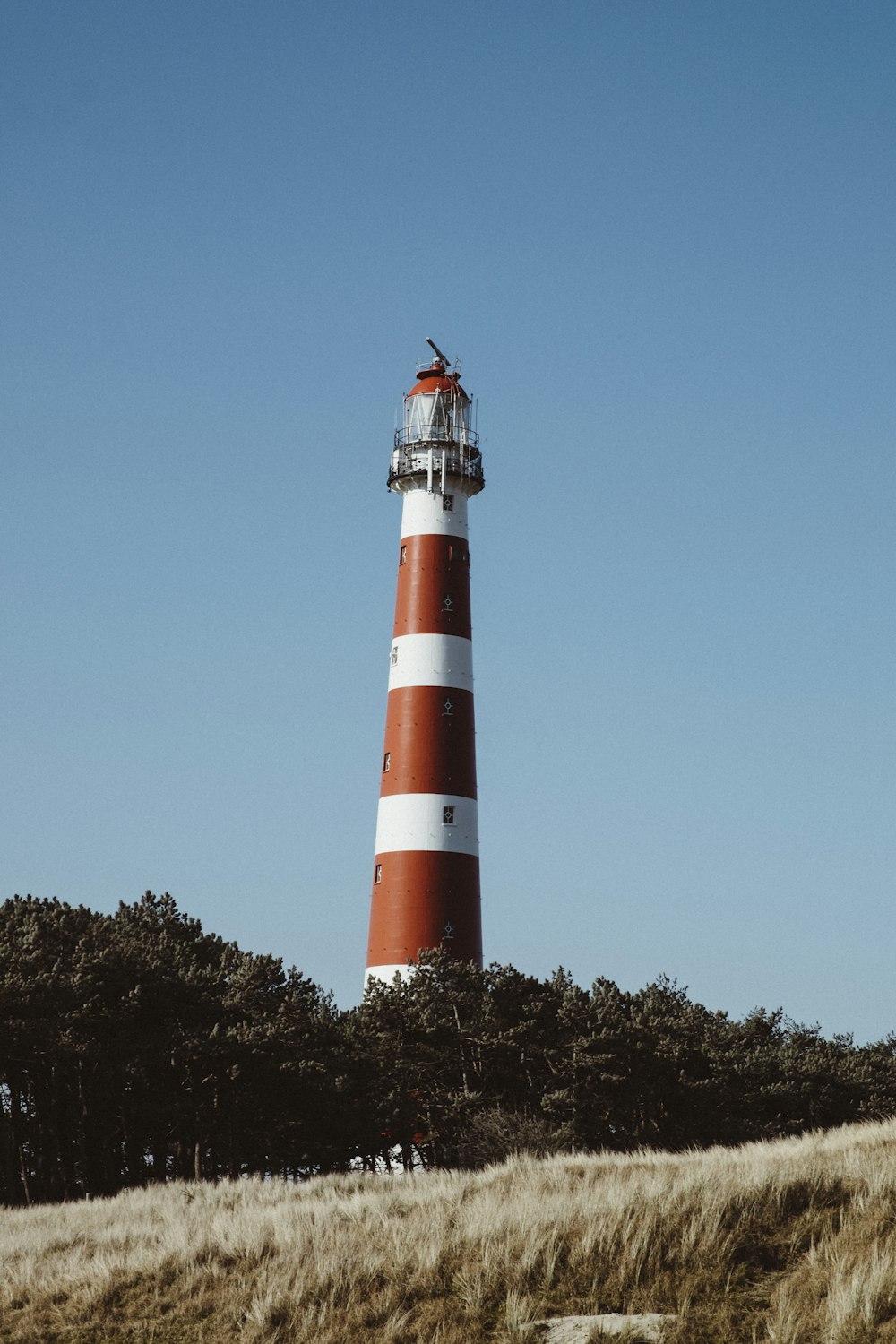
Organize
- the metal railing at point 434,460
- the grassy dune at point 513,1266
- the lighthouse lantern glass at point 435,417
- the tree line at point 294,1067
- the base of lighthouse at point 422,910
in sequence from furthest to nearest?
1. the lighthouse lantern glass at point 435,417
2. the metal railing at point 434,460
3. the base of lighthouse at point 422,910
4. the tree line at point 294,1067
5. the grassy dune at point 513,1266

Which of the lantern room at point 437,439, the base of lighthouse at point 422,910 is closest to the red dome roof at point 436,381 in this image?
the lantern room at point 437,439

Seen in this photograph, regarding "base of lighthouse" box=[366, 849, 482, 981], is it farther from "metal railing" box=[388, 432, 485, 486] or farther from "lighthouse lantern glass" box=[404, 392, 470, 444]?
"lighthouse lantern glass" box=[404, 392, 470, 444]

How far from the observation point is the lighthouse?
50.2 metres

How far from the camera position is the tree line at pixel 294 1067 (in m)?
39.8

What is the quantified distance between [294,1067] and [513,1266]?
25877mm

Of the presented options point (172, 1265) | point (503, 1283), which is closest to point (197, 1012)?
point (172, 1265)

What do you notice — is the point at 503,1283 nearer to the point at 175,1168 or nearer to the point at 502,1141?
the point at 502,1141

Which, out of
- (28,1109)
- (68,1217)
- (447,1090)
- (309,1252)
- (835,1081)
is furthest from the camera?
(835,1081)

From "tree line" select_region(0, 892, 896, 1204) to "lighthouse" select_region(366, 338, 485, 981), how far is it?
8.42ft

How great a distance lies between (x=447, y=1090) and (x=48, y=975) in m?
14.8

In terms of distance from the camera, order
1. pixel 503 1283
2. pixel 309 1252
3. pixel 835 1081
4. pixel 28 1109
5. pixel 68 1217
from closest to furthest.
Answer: pixel 503 1283 < pixel 309 1252 < pixel 68 1217 < pixel 28 1109 < pixel 835 1081

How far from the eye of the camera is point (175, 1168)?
4309 cm

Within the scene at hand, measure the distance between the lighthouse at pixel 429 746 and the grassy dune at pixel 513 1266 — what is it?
29.7 meters

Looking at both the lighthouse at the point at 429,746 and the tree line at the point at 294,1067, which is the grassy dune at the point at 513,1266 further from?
the lighthouse at the point at 429,746
